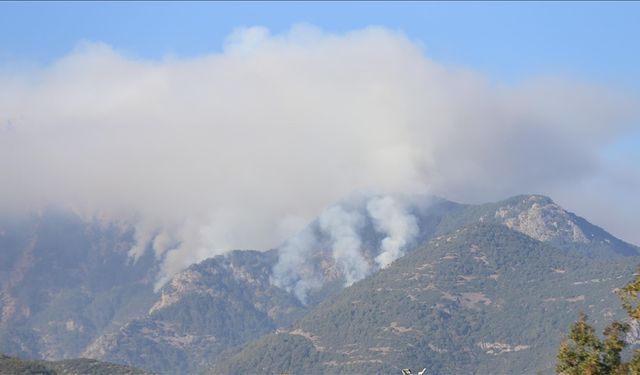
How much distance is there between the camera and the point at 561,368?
15112 centimetres

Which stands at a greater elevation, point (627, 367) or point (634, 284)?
point (634, 284)

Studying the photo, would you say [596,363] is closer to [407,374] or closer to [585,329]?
[585,329]

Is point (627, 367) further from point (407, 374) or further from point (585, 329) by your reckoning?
point (407, 374)

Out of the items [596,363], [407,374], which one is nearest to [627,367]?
[596,363]

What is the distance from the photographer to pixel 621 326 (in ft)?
494

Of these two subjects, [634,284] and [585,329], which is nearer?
[634,284]

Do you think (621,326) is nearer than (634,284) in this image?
No

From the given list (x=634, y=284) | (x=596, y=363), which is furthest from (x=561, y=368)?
(x=634, y=284)

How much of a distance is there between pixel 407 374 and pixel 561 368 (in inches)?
964

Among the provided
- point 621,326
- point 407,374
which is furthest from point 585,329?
point 407,374

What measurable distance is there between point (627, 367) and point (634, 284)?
11.9 metres

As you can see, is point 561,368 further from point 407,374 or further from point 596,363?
point 407,374

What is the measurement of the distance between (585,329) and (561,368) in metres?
6.59
